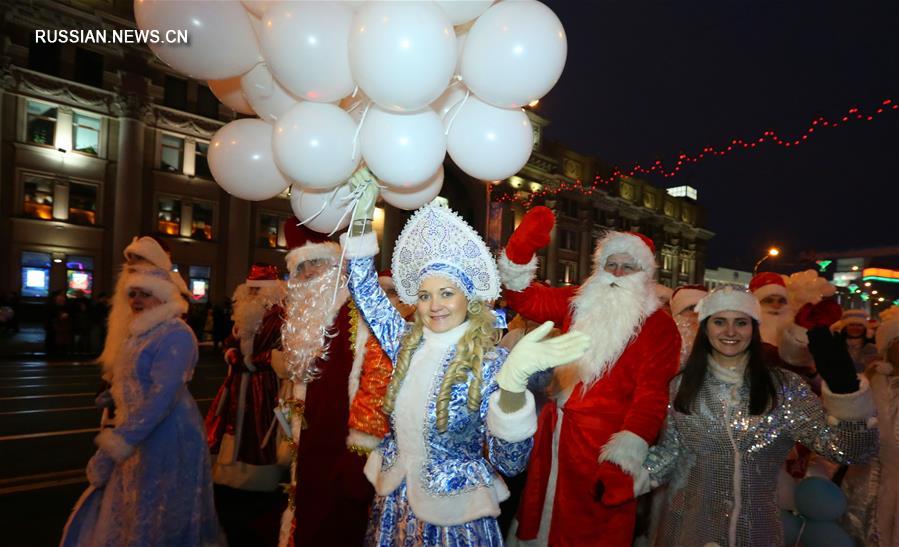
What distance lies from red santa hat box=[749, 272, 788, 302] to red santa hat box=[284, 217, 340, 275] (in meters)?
4.46

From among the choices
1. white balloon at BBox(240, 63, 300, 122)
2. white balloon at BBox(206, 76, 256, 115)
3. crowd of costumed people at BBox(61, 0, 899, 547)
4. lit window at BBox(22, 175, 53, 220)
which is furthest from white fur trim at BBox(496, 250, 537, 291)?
lit window at BBox(22, 175, 53, 220)

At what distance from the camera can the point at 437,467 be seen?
2223 mm

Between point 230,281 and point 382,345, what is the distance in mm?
24824

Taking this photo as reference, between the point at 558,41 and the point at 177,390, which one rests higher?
the point at 558,41

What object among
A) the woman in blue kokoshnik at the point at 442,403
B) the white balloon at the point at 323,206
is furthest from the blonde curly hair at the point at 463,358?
the white balloon at the point at 323,206

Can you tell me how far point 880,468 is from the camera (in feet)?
12.5

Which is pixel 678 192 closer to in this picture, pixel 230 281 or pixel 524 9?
pixel 230 281

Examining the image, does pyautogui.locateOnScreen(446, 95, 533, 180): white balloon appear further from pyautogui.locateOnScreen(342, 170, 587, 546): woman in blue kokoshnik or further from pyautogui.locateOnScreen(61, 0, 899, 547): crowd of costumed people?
pyautogui.locateOnScreen(342, 170, 587, 546): woman in blue kokoshnik

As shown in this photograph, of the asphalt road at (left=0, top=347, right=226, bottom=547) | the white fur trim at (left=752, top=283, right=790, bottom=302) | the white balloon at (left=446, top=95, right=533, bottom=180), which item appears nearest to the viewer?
the white balloon at (left=446, top=95, right=533, bottom=180)

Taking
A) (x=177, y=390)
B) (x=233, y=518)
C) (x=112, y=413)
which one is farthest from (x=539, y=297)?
(x=233, y=518)

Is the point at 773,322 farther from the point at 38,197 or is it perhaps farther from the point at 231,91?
the point at 38,197

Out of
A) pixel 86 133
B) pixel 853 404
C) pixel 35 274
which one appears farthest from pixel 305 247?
pixel 86 133

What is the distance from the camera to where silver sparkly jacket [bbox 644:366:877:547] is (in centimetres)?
254

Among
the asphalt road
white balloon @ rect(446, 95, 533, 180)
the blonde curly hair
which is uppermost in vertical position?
white balloon @ rect(446, 95, 533, 180)
